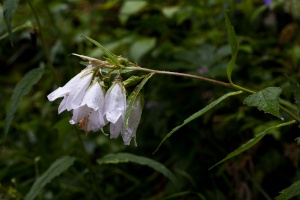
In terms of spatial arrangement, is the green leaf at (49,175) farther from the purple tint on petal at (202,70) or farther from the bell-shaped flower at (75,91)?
the purple tint on petal at (202,70)

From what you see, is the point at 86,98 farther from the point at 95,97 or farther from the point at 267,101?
the point at 267,101

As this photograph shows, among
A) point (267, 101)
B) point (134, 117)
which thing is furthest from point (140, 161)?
point (267, 101)

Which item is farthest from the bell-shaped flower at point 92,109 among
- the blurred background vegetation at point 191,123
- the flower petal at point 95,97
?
the blurred background vegetation at point 191,123

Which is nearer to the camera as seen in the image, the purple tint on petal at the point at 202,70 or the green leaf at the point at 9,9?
the green leaf at the point at 9,9

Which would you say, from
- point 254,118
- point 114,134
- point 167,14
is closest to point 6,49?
point 167,14

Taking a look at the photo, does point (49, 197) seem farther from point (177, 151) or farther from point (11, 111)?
point (11, 111)

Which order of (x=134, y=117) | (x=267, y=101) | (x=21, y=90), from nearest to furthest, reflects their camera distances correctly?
(x=267, y=101) < (x=134, y=117) < (x=21, y=90)
